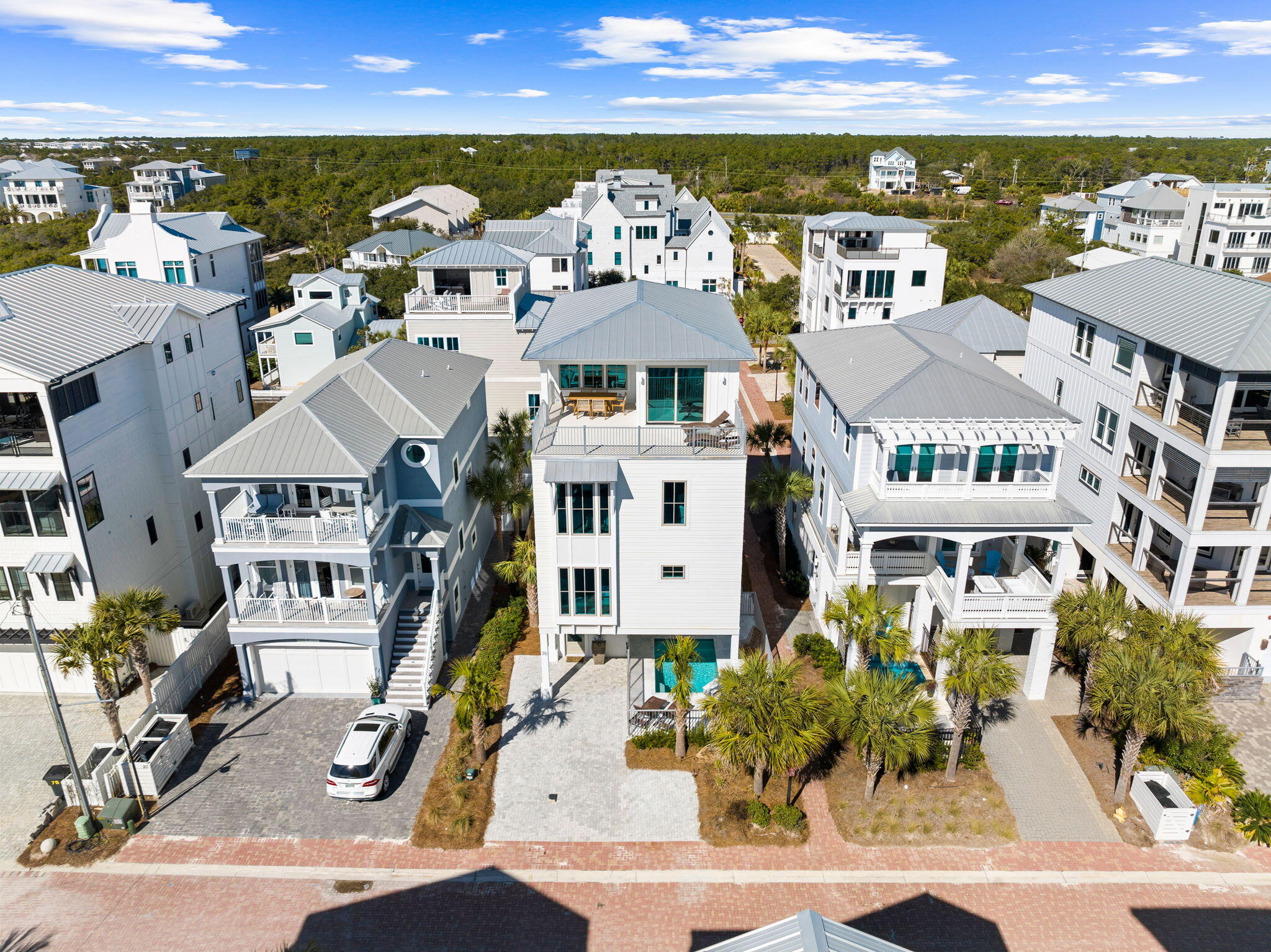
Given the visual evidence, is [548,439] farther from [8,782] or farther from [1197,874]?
[1197,874]

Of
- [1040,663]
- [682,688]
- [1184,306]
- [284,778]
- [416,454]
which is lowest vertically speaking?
[284,778]

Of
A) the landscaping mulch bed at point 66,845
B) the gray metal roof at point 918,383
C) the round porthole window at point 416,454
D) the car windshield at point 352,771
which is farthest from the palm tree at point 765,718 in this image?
the landscaping mulch bed at point 66,845

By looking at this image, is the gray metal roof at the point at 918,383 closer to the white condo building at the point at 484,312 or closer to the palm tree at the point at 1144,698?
the palm tree at the point at 1144,698

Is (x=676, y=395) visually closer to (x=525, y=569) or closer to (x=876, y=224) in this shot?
(x=525, y=569)

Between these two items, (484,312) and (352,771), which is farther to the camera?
(484,312)

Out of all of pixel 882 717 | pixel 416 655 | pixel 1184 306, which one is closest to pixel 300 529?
pixel 416 655

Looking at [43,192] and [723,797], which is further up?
[43,192]

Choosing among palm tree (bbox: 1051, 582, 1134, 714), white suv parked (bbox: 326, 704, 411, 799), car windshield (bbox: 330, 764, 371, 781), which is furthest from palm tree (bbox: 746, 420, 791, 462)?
car windshield (bbox: 330, 764, 371, 781)
